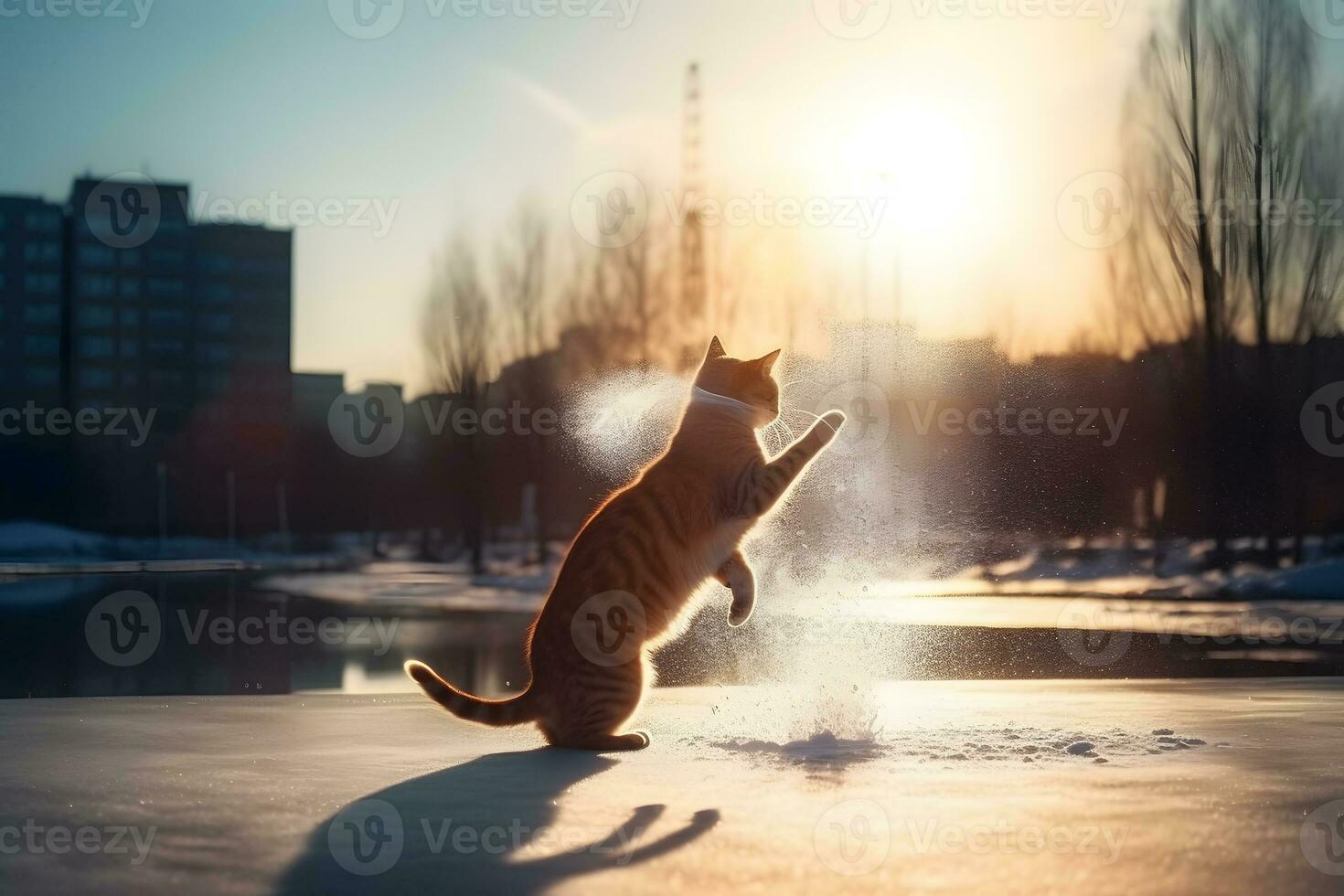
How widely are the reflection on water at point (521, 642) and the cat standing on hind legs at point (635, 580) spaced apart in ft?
3.70

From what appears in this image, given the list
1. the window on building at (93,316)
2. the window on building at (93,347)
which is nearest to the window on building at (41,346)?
the window on building at (93,347)

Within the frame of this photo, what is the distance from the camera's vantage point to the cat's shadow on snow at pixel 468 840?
3.04 metres

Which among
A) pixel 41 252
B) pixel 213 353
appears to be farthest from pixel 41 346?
pixel 213 353

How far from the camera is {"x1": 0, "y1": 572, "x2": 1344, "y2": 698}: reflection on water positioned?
9.45 meters

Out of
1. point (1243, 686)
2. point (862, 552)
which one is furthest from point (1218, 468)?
point (1243, 686)

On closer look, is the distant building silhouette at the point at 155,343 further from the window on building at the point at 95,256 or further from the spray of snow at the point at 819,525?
the spray of snow at the point at 819,525

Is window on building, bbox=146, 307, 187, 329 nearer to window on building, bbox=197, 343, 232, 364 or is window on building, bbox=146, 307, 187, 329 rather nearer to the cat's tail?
window on building, bbox=197, 343, 232, 364

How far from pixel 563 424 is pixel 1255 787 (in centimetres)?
2777

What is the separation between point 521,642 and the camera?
12805 millimetres

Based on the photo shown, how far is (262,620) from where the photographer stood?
15.3 m

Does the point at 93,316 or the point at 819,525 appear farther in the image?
the point at 93,316

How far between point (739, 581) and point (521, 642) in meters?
7.61

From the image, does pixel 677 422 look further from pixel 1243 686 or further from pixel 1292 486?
pixel 1292 486

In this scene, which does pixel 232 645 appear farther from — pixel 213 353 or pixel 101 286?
pixel 101 286
